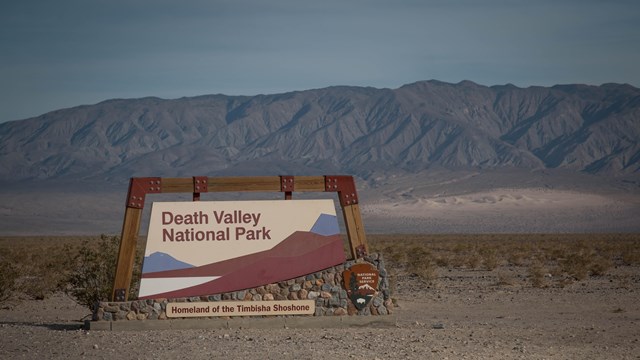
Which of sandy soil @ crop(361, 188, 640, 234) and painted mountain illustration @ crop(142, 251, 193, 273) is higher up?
sandy soil @ crop(361, 188, 640, 234)

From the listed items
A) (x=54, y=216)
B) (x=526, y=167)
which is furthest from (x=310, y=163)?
(x=54, y=216)

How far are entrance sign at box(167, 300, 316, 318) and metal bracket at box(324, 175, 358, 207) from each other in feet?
6.00

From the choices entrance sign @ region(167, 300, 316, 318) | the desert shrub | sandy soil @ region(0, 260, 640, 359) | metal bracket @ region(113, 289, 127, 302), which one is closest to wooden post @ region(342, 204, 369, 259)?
entrance sign @ region(167, 300, 316, 318)

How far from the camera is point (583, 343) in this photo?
16.9 m

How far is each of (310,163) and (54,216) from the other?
7054 centimetres

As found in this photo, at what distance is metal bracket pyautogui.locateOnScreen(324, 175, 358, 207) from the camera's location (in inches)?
700

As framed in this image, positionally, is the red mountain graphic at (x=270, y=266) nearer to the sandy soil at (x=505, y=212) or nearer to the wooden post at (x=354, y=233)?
the wooden post at (x=354, y=233)

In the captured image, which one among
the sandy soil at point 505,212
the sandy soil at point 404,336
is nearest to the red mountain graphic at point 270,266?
the sandy soil at point 404,336

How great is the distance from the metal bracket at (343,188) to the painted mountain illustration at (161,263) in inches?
108

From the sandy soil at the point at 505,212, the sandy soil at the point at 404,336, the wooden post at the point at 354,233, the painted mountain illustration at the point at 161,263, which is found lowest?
the sandy soil at the point at 404,336

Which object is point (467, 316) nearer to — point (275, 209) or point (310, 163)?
point (275, 209)

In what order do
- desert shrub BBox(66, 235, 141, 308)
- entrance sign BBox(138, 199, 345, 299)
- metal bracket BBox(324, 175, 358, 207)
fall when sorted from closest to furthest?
entrance sign BBox(138, 199, 345, 299)
metal bracket BBox(324, 175, 358, 207)
desert shrub BBox(66, 235, 141, 308)

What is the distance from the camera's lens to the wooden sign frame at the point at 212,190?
17031 millimetres

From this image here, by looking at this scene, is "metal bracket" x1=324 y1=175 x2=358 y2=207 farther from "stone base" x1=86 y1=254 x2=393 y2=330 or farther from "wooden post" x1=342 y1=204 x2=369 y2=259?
"stone base" x1=86 y1=254 x2=393 y2=330
